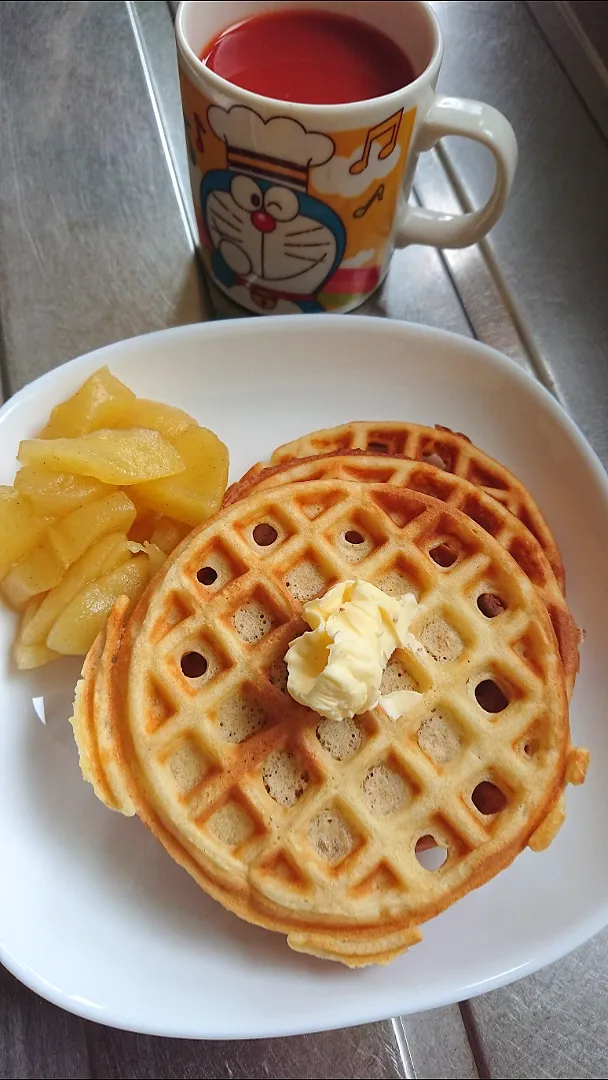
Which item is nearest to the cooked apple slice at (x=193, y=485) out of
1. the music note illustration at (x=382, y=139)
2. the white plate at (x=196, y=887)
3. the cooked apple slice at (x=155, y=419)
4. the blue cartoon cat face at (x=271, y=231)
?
the cooked apple slice at (x=155, y=419)

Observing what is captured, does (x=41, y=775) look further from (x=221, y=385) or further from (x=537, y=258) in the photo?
(x=537, y=258)

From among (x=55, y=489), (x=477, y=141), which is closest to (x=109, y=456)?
(x=55, y=489)

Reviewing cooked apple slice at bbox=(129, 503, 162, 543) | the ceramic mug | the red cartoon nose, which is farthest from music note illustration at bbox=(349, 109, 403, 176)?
cooked apple slice at bbox=(129, 503, 162, 543)

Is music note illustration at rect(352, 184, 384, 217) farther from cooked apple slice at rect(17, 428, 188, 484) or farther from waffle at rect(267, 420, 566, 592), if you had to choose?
cooked apple slice at rect(17, 428, 188, 484)

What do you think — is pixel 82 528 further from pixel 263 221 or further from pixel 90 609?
pixel 263 221

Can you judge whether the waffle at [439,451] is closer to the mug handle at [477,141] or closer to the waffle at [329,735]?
the waffle at [329,735]

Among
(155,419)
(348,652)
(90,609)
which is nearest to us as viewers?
(348,652)
